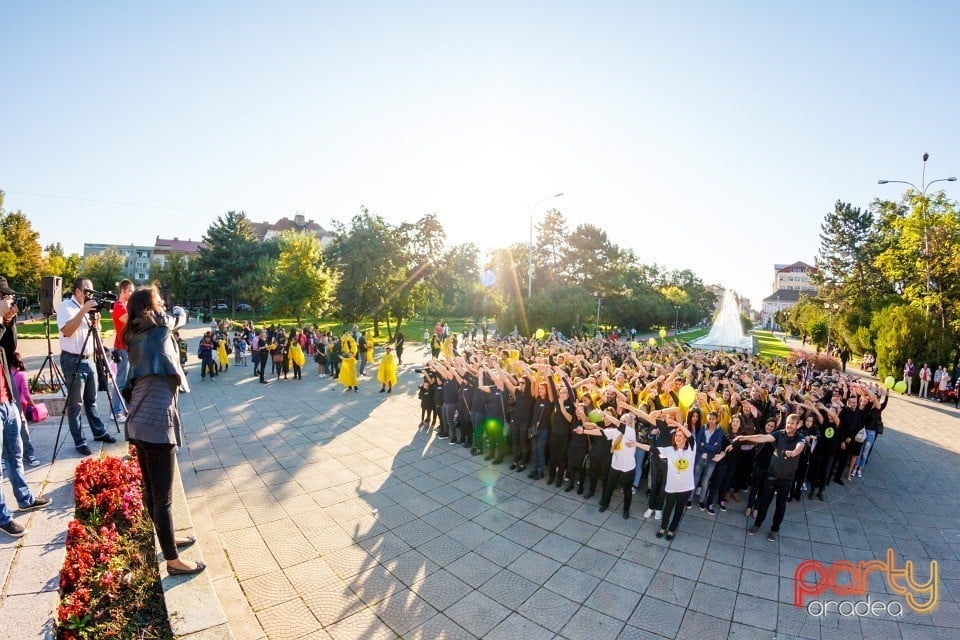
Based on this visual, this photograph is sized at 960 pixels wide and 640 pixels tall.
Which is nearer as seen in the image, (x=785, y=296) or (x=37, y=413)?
(x=37, y=413)

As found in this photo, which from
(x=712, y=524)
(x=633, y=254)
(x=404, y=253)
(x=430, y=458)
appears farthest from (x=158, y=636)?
(x=633, y=254)

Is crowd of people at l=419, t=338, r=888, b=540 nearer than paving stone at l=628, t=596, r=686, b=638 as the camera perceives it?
No

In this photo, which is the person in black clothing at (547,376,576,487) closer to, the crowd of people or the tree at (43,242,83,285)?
the crowd of people

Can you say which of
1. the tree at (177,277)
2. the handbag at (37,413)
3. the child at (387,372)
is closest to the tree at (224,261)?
the tree at (177,277)

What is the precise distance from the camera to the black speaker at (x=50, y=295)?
19.9 feet

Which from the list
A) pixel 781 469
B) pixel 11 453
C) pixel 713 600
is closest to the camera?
pixel 11 453

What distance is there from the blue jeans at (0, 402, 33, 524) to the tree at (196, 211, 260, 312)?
170 feet

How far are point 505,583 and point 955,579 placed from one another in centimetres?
588

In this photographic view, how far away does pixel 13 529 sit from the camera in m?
3.98

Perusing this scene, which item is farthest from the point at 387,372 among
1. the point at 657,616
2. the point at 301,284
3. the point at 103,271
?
the point at 103,271

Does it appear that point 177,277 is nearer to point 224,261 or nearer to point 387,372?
point 224,261

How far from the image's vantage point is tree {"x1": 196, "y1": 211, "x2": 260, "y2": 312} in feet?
167

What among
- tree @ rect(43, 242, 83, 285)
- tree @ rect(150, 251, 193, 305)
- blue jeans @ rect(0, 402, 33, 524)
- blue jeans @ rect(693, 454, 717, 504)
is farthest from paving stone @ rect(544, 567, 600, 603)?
tree @ rect(150, 251, 193, 305)

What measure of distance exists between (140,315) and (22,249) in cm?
4773
